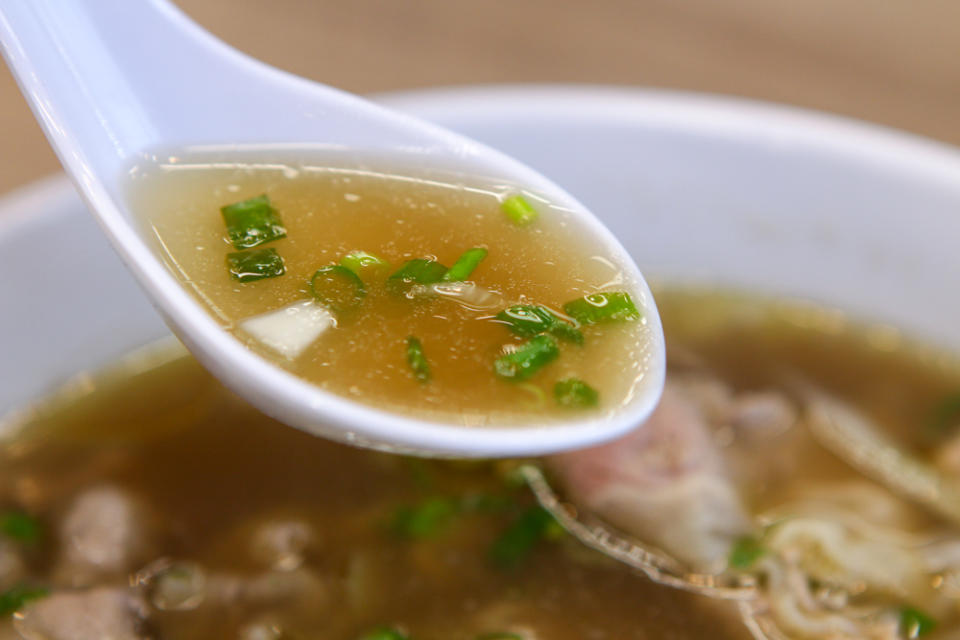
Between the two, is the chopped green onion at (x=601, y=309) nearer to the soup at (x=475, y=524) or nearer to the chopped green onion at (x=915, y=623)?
the soup at (x=475, y=524)

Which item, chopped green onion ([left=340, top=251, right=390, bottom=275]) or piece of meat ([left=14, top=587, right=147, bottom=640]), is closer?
chopped green onion ([left=340, top=251, right=390, bottom=275])

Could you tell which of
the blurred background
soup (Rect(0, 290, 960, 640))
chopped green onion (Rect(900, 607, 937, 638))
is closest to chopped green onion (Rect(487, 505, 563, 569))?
soup (Rect(0, 290, 960, 640))

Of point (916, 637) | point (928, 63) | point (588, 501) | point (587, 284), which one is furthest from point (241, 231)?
point (928, 63)

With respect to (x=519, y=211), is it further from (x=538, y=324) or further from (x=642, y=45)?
(x=642, y=45)

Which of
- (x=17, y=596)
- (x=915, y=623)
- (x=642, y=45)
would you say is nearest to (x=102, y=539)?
(x=17, y=596)

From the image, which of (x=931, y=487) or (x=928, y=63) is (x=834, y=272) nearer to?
(x=931, y=487)

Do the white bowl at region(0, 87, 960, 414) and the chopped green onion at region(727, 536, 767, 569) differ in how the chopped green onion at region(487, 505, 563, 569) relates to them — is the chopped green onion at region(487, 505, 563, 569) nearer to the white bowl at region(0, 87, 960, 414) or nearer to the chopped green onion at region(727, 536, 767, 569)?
the chopped green onion at region(727, 536, 767, 569)
